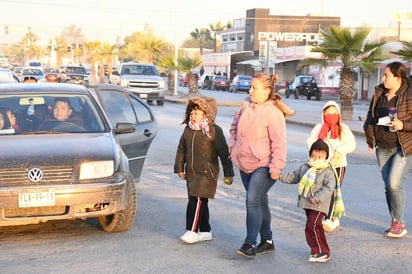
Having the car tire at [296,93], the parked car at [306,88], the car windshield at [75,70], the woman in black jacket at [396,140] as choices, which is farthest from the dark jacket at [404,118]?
the car windshield at [75,70]

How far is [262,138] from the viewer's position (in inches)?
249

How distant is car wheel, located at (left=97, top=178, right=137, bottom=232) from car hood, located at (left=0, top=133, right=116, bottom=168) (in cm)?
43

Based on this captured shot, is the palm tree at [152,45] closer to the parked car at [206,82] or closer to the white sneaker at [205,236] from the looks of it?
the parked car at [206,82]

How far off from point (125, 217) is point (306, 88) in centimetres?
3961

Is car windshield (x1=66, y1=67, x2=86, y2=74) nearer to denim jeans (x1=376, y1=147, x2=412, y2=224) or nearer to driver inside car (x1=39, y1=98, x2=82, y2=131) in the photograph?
driver inside car (x1=39, y1=98, x2=82, y2=131)

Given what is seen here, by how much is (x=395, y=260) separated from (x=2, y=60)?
284ft

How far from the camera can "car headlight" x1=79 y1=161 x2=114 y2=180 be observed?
6.93 m

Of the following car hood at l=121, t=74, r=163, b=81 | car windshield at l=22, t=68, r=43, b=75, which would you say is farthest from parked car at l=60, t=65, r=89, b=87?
car hood at l=121, t=74, r=163, b=81

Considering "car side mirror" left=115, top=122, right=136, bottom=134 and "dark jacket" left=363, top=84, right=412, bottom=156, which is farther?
"car side mirror" left=115, top=122, right=136, bottom=134

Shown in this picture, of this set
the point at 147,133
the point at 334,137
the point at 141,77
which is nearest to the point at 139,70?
the point at 141,77

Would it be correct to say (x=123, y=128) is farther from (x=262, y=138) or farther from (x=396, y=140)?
(x=396, y=140)

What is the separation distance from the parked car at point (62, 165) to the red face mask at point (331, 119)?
7.09ft

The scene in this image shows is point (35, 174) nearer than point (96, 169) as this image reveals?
Yes

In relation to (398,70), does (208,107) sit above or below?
below
